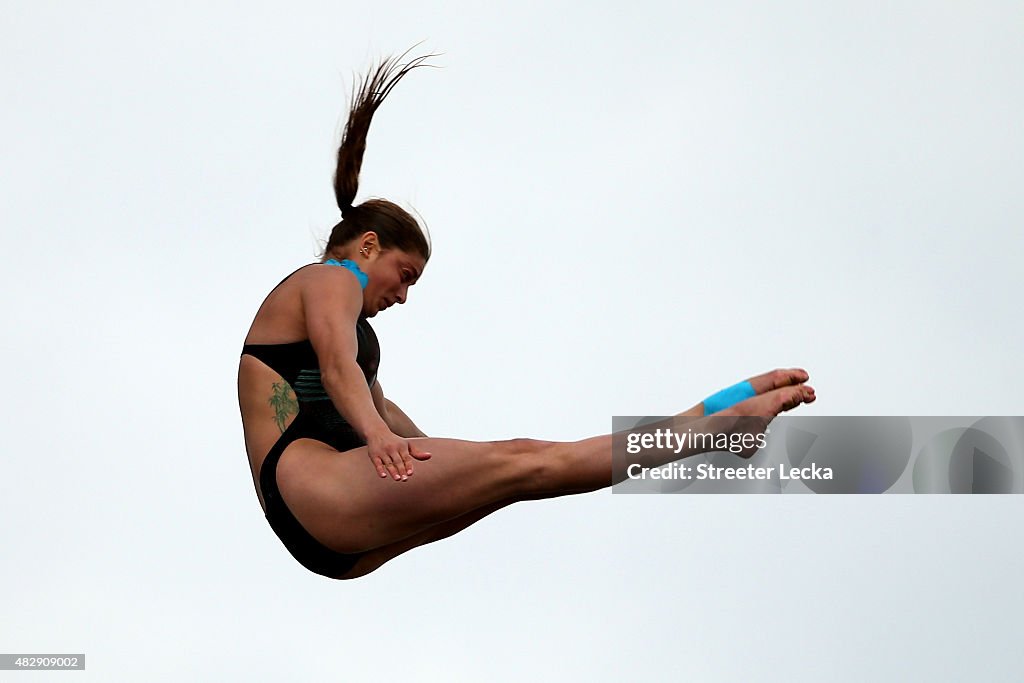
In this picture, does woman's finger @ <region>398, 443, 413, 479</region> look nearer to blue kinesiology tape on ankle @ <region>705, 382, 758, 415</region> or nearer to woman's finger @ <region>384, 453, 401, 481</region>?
woman's finger @ <region>384, 453, 401, 481</region>

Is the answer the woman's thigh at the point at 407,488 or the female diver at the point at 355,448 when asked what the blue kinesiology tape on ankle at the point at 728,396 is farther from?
the woman's thigh at the point at 407,488

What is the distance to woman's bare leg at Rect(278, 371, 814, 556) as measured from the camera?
4953 mm

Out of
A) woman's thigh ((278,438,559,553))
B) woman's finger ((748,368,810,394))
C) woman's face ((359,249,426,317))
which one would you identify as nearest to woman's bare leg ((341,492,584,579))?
woman's thigh ((278,438,559,553))

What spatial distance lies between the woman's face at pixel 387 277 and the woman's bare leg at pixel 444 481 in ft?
2.83

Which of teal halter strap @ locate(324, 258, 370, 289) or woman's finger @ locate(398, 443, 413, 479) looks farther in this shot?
teal halter strap @ locate(324, 258, 370, 289)

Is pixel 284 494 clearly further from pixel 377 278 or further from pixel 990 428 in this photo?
pixel 990 428

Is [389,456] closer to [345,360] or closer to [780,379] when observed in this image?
[345,360]

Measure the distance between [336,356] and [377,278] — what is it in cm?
75

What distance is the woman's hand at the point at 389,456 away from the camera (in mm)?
4715

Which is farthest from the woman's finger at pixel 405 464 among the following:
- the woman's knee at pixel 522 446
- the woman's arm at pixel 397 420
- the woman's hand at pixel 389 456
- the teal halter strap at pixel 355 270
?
the woman's arm at pixel 397 420

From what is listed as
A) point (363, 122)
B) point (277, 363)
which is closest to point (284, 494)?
point (277, 363)

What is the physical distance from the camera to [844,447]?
579 centimetres

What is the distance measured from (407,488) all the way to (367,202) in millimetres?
1538

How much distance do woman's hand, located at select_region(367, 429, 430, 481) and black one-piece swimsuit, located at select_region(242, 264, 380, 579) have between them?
527mm
